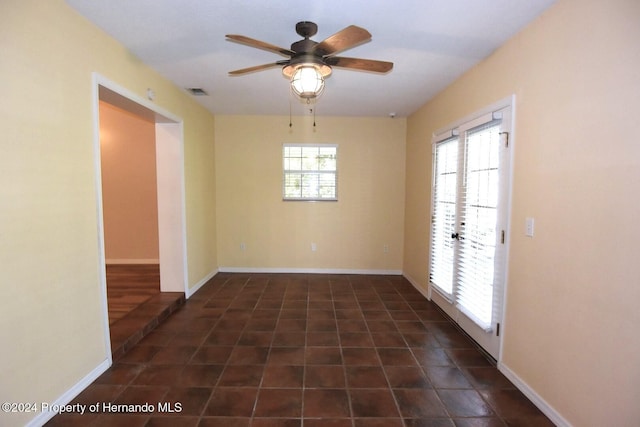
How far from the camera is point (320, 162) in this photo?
4781 mm

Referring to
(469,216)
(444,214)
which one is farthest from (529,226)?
(444,214)

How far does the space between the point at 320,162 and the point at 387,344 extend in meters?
3.05

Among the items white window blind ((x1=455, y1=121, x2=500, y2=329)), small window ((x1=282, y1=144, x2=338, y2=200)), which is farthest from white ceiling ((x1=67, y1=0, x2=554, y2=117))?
small window ((x1=282, y1=144, x2=338, y2=200))

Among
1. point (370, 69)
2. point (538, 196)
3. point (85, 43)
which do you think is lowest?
point (538, 196)

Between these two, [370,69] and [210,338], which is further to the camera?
[210,338]

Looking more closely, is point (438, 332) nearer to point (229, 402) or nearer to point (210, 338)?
point (229, 402)

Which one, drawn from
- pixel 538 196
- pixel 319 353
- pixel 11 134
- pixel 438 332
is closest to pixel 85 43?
pixel 11 134

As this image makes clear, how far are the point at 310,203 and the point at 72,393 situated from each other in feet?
11.6

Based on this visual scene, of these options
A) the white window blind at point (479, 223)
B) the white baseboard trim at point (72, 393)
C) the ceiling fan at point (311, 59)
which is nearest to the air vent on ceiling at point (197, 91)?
the ceiling fan at point (311, 59)

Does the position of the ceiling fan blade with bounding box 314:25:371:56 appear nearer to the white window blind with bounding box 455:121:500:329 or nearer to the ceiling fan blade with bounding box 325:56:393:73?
the ceiling fan blade with bounding box 325:56:393:73

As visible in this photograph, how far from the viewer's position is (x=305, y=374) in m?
2.21

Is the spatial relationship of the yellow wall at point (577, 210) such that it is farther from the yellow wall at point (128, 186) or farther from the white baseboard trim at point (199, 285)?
the yellow wall at point (128, 186)

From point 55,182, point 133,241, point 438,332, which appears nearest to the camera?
point 55,182

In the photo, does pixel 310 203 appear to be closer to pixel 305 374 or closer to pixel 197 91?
pixel 197 91
